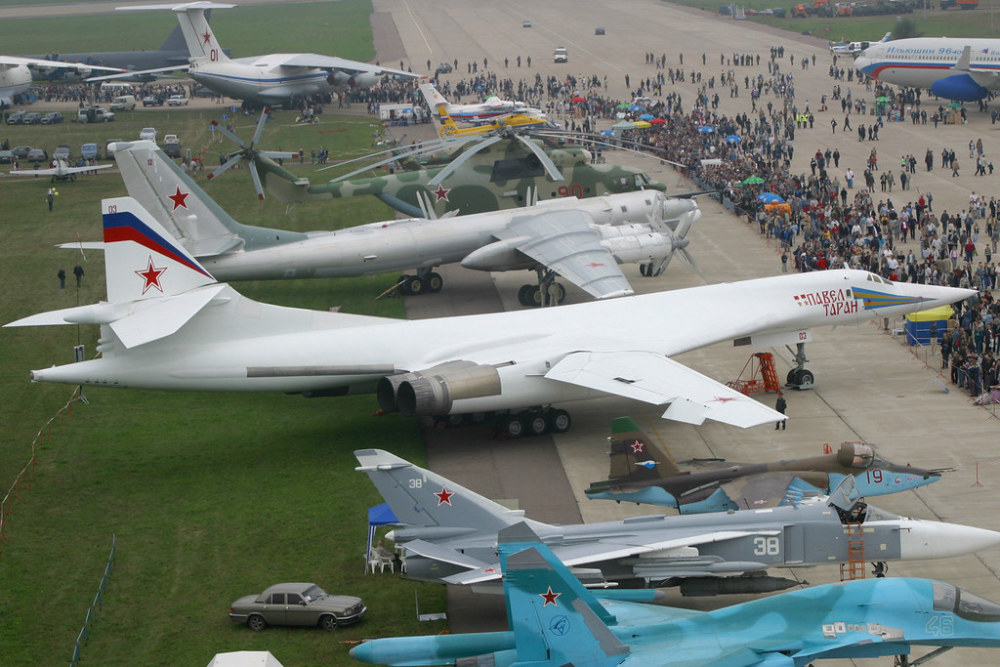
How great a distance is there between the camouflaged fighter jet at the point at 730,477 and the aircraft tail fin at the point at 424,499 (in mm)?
4240

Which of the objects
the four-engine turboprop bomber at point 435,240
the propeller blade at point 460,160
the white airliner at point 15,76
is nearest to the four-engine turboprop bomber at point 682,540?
the four-engine turboprop bomber at point 435,240

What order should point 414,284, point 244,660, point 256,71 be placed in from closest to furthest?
point 244,660, point 414,284, point 256,71

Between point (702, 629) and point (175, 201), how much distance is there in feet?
98.0

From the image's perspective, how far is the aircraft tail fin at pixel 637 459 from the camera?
29.1 m

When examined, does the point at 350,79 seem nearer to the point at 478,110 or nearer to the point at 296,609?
the point at 478,110

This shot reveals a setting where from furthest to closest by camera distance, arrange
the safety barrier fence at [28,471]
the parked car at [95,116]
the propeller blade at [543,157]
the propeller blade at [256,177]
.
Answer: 1. the parked car at [95,116]
2. the propeller blade at [256,177]
3. the propeller blade at [543,157]
4. the safety barrier fence at [28,471]

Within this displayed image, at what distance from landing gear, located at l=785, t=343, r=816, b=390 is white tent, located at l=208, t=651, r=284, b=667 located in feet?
73.1

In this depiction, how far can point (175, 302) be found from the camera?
34562 millimetres

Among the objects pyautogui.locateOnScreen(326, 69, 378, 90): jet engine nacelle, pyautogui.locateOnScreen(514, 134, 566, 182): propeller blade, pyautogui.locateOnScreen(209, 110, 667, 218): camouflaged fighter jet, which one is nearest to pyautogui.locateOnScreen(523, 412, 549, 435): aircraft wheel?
pyautogui.locateOnScreen(514, 134, 566, 182): propeller blade

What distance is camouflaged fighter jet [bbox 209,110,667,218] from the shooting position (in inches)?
2124

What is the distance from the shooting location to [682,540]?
991 inches

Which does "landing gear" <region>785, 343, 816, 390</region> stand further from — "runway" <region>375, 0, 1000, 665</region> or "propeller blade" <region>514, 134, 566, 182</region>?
"propeller blade" <region>514, 134, 566, 182</region>

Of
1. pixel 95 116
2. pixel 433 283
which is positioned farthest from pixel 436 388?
pixel 95 116

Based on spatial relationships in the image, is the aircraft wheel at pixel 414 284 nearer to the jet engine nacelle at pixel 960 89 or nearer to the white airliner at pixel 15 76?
the jet engine nacelle at pixel 960 89
